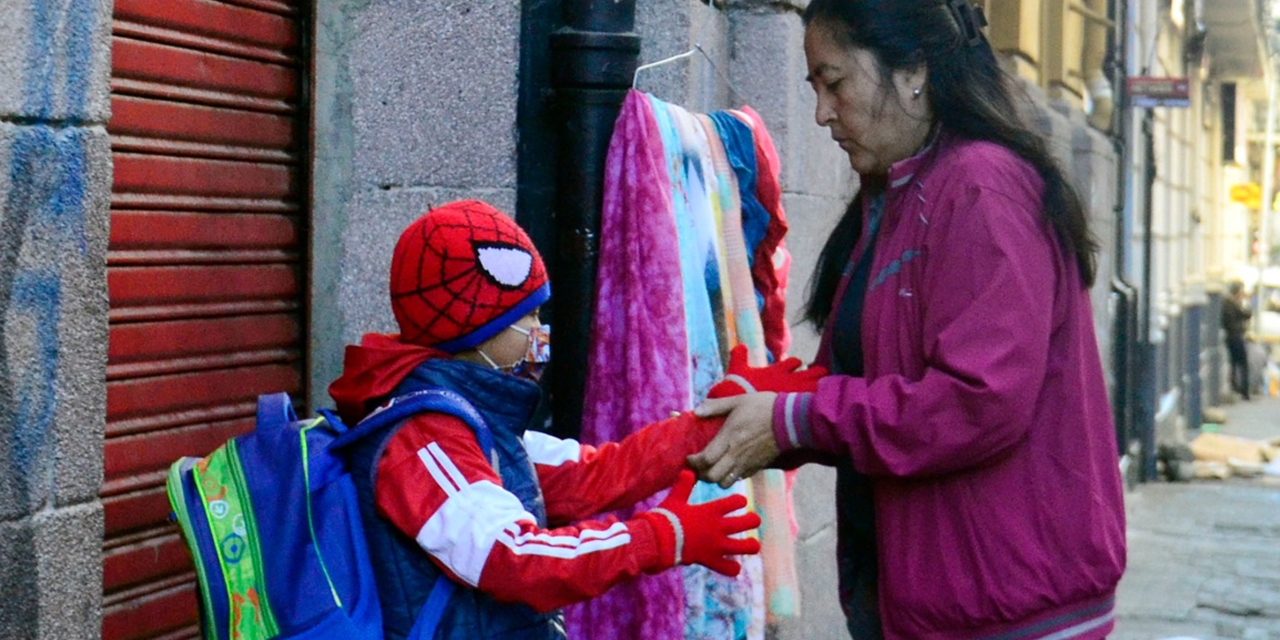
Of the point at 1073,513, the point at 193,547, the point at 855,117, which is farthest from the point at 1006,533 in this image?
the point at 193,547

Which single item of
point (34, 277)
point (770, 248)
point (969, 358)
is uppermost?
point (770, 248)

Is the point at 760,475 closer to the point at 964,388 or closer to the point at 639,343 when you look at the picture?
the point at 639,343

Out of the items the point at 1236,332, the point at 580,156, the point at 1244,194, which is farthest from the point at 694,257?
the point at 1244,194

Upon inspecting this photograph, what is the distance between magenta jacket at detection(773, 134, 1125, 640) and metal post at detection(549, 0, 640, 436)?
5.31 feet

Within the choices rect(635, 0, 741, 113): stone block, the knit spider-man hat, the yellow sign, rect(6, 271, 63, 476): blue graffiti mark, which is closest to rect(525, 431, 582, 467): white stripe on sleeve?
the knit spider-man hat

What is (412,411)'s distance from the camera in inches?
110

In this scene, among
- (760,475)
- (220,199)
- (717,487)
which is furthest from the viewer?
(760,475)

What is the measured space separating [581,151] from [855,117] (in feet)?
4.85

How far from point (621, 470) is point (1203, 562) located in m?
8.33

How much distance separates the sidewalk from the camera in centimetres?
855

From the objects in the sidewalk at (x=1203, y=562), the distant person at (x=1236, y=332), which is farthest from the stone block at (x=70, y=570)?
the distant person at (x=1236, y=332)

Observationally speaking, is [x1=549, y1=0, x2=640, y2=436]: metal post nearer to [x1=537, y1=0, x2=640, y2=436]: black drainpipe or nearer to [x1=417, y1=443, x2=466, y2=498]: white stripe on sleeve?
[x1=537, y1=0, x2=640, y2=436]: black drainpipe

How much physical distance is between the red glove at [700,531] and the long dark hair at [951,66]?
0.73 meters

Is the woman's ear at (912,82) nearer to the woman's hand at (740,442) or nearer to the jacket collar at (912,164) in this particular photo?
the jacket collar at (912,164)
